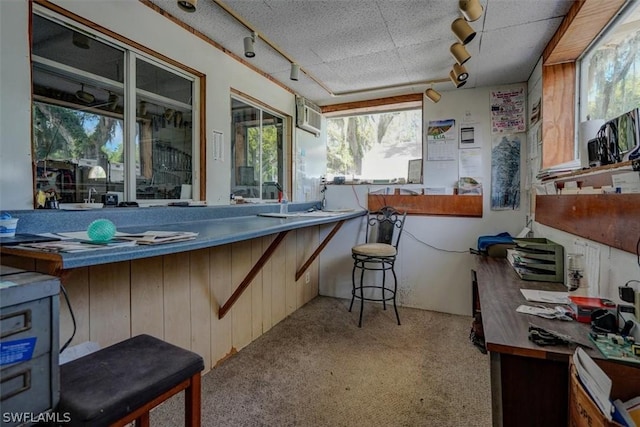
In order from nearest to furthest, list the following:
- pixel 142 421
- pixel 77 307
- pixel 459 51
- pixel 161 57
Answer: pixel 142 421
pixel 77 307
pixel 161 57
pixel 459 51

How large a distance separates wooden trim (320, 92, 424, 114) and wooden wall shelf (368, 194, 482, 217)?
3.20 feet

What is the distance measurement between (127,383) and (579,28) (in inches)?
107

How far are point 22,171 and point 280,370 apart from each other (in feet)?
5.67

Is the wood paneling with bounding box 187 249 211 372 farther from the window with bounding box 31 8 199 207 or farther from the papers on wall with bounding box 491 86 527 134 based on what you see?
the papers on wall with bounding box 491 86 527 134

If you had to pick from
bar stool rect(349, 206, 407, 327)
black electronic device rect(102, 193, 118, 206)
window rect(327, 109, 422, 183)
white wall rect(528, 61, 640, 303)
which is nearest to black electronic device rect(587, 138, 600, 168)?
white wall rect(528, 61, 640, 303)

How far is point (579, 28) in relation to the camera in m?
1.82

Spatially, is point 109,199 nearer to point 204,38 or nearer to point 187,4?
point 187,4

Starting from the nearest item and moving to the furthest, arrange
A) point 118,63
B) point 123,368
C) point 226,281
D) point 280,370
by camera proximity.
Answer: point 123,368
point 118,63
point 280,370
point 226,281

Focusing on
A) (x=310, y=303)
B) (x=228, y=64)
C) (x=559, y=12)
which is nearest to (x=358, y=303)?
(x=310, y=303)

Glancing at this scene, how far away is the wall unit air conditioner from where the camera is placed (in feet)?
10.9

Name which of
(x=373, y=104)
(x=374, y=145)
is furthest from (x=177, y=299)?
(x=373, y=104)

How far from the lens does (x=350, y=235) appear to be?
3.59 metres

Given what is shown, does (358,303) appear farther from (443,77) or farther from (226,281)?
(443,77)

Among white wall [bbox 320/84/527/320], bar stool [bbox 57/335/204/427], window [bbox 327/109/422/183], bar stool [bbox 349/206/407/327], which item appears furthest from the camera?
window [bbox 327/109/422/183]
